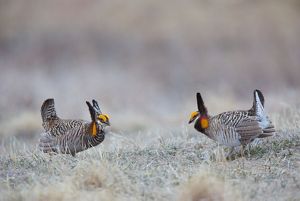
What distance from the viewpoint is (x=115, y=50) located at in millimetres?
18438

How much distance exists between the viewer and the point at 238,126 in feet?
22.2

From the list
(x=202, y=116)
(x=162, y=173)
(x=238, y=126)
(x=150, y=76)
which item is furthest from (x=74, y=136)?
(x=150, y=76)

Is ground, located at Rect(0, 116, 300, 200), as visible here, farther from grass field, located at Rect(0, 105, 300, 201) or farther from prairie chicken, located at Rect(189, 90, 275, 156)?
prairie chicken, located at Rect(189, 90, 275, 156)

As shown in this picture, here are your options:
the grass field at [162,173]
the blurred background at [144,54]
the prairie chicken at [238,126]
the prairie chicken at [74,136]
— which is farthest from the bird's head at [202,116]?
the blurred background at [144,54]

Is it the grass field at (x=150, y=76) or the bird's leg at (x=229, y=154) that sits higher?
the grass field at (x=150, y=76)

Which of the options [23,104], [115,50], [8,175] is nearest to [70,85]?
[23,104]

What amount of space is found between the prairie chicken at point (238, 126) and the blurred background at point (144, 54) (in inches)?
278

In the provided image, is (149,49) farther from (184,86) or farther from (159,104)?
(159,104)

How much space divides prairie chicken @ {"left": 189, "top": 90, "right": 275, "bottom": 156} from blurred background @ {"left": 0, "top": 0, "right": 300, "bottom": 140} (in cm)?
705

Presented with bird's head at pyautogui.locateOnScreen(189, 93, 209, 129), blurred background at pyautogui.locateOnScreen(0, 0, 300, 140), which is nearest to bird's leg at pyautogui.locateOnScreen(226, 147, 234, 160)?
bird's head at pyautogui.locateOnScreen(189, 93, 209, 129)

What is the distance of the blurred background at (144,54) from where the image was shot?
15.5 m

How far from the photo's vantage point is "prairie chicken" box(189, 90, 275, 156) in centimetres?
674

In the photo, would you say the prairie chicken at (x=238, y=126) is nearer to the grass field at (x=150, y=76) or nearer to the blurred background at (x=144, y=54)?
the grass field at (x=150, y=76)

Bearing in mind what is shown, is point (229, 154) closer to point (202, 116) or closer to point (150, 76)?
point (202, 116)
